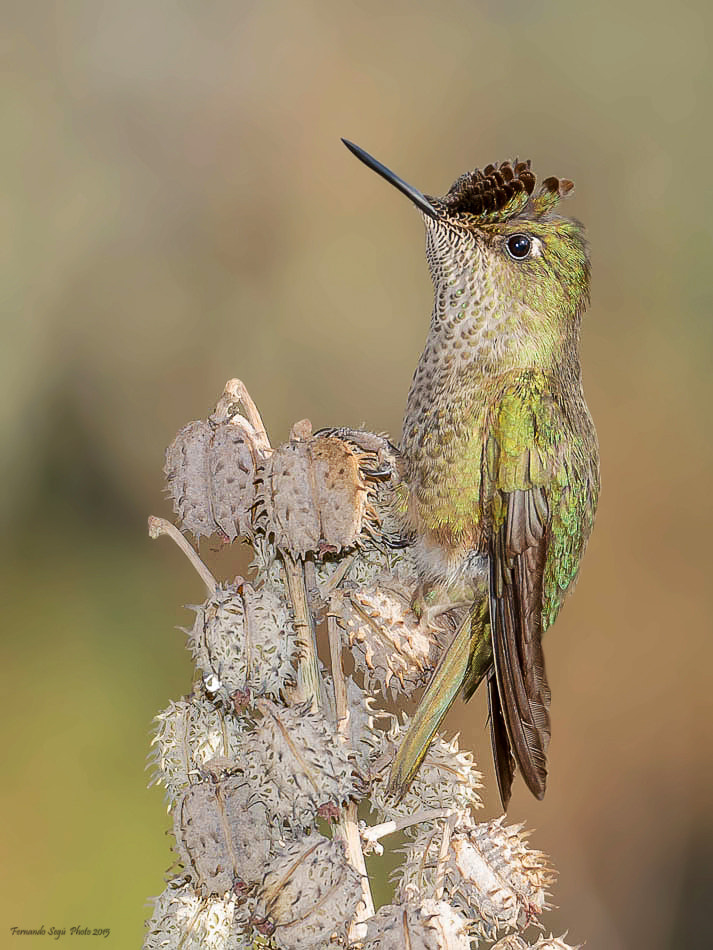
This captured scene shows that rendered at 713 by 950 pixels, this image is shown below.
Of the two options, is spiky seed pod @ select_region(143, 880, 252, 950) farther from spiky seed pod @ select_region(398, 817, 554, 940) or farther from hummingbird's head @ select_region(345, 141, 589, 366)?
hummingbird's head @ select_region(345, 141, 589, 366)

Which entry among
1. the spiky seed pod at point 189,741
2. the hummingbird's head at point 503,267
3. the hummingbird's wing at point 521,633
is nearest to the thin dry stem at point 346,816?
the spiky seed pod at point 189,741

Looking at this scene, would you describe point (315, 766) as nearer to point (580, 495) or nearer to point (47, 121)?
point (580, 495)

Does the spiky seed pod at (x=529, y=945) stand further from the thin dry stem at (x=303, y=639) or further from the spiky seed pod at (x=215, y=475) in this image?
the spiky seed pod at (x=215, y=475)

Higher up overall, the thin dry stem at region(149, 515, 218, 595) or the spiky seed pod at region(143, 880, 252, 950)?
the thin dry stem at region(149, 515, 218, 595)

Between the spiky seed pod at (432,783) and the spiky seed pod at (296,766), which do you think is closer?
the spiky seed pod at (296,766)

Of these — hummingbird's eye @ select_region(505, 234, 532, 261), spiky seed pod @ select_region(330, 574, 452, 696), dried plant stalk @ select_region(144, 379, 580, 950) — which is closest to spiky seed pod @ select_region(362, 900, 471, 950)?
dried plant stalk @ select_region(144, 379, 580, 950)

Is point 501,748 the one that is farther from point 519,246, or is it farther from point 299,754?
point 519,246

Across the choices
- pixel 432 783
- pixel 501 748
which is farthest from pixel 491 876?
pixel 501 748
